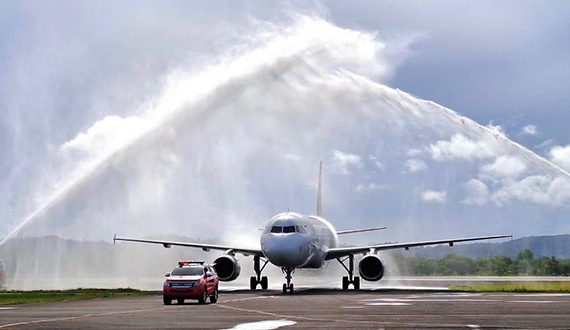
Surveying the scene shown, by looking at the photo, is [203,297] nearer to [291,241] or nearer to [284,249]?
[284,249]

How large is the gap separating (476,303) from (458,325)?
Result: 13.0 metres

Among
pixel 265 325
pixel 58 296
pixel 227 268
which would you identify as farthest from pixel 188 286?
pixel 227 268

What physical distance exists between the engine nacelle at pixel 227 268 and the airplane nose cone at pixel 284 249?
4568 mm

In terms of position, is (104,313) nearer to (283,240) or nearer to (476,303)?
(476,303)

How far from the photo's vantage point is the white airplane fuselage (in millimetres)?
53875

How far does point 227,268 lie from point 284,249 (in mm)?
6524

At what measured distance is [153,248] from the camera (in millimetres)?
91562

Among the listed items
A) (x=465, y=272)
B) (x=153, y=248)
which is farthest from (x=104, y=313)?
(x=465, y=272)

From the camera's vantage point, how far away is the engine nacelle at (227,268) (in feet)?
191

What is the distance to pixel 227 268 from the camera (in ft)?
192

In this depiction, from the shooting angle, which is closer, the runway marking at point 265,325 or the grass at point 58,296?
the runway marking at point 265,325

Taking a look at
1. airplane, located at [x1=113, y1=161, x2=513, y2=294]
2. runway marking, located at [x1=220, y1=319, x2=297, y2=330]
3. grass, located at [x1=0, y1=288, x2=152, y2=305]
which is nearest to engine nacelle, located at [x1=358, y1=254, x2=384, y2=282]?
airplane, located at [x1=113, y1=161, x2=513, y2=294]

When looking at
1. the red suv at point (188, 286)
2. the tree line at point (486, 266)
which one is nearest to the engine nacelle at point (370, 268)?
the red suv at point (188, 286)

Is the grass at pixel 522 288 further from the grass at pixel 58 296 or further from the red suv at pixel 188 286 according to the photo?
the grass at pixel 58 296
